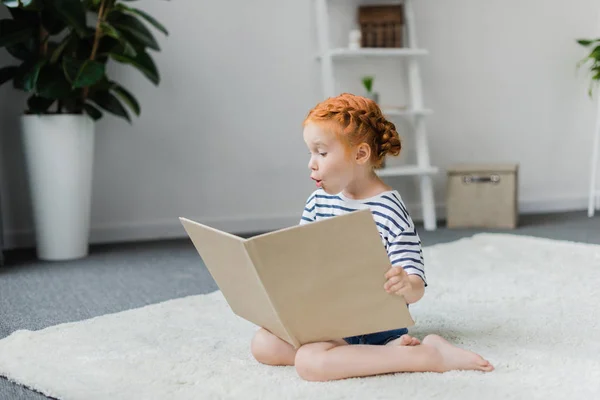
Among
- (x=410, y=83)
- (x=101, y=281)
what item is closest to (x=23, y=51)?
(x=101, y=281)

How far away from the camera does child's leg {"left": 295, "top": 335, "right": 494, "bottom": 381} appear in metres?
1.11

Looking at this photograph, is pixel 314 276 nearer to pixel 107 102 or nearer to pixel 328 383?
pixel 328 383

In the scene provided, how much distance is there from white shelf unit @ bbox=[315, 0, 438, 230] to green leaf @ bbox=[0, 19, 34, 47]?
112 cm

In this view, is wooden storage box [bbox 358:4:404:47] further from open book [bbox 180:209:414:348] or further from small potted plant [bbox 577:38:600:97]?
open book [bbox 180:209:414:348]

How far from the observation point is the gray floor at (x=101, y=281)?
163 centimetres

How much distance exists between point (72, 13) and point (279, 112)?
39.6 inches

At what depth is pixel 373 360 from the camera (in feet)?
3.66

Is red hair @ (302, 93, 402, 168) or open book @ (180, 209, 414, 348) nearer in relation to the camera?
open book @ (180, 209, 414, 348)

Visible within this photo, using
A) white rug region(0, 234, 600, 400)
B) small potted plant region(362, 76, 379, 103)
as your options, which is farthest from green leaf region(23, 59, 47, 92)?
small potted plant region(362, 76, 379, 103)

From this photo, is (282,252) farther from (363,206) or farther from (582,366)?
(582,366)

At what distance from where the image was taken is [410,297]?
1139 mm

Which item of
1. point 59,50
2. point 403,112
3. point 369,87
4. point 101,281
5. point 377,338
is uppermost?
point 59,50

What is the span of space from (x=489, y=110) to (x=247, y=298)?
247 centimetres

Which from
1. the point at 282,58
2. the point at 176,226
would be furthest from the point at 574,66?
the point at 176,226
